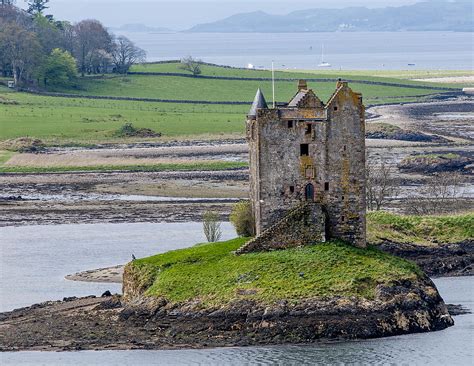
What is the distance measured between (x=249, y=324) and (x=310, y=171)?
322 inches

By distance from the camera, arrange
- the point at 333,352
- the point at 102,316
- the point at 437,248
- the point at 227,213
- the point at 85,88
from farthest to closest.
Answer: the point at 85,88
the point at 227,213
the point at 437,248
the point at 102,316
the point at 333,352

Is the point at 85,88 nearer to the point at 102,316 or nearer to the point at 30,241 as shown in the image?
the point at 30,241

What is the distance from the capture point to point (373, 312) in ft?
201

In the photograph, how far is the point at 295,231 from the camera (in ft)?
218

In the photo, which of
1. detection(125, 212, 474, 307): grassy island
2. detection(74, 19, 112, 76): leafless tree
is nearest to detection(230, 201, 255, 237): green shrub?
detection(125, 212, 474, 307): grassy island

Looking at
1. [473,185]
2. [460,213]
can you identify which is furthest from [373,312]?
[473,185]

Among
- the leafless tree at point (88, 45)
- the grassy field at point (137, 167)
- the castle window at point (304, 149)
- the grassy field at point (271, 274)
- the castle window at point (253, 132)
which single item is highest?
the castle window at point (253, 132)

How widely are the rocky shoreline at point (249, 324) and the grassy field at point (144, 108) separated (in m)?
72.0

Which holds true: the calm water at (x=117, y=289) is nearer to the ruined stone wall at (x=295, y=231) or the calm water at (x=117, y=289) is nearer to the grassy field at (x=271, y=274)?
the grassy field at (x=271, y=274)

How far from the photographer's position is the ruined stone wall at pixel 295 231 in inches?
2608

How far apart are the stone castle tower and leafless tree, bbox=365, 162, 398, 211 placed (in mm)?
23238

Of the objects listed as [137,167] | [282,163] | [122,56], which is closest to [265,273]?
[282,163]

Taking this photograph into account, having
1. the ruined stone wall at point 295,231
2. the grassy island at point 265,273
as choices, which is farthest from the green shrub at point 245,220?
the ruined stone wall at point 295,231

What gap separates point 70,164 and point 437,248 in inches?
1949
